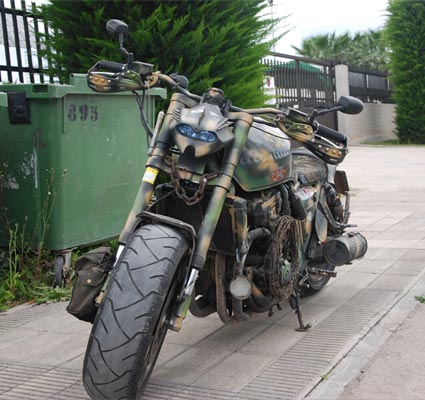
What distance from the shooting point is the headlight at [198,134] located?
3545mm

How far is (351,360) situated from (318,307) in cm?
119

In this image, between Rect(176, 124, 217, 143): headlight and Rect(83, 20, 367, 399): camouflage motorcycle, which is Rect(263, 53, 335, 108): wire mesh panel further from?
Rect(176, 124, 217, 143): headlight

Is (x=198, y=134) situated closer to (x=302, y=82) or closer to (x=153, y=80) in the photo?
(x=153, y=80)

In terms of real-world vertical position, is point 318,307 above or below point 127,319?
below

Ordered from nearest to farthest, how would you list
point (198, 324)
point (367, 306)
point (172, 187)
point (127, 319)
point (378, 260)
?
point (127, 319)
point (172, 187)
point (198, 324)
point (367, 306)
point (378, 260)

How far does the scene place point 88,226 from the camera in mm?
5754

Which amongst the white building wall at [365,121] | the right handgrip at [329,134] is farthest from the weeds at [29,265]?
the white building wall at [365,121]

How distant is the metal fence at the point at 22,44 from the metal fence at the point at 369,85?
1599 centimetres

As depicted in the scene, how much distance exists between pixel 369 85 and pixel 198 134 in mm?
22247

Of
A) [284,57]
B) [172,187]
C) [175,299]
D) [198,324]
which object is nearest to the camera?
[175,299]

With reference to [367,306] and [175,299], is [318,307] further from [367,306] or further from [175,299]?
[175,299]

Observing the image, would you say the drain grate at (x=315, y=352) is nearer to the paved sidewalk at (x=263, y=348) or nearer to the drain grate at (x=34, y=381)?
the paved sidewalk at (x=263, y=348)

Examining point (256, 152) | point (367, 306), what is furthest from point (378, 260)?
point (256, 152)

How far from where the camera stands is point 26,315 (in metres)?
5.01
